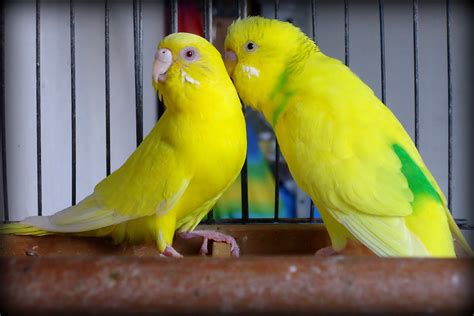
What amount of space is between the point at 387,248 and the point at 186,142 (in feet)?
1.08

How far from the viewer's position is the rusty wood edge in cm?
37

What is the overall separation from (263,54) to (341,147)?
0.72 feet

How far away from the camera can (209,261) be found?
0.39m

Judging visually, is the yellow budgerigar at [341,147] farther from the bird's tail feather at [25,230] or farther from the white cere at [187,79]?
the bird's tail feather at [25,230]

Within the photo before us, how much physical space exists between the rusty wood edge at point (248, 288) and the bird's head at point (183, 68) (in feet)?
1.64

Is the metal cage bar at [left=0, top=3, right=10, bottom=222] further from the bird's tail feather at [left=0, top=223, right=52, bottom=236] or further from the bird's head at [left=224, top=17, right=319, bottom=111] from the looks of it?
the bird's head at [left=224, top=17, right=319, bottom=111]

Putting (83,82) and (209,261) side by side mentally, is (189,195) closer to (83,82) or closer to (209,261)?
(209,261)

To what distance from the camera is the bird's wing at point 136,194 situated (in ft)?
2.73

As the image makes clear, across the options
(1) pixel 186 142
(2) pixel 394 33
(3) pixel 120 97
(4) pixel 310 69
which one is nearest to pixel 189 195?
(1) pixel 186 142

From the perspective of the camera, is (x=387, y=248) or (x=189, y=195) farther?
(x=189, y=195)

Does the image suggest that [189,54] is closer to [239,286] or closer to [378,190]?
[378,190]

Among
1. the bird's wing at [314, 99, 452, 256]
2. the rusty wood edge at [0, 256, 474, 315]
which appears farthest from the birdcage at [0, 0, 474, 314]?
the bird's wing at [314, 99, 452, 256]

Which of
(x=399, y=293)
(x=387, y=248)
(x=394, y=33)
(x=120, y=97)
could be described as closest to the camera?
(x=399, y=293)

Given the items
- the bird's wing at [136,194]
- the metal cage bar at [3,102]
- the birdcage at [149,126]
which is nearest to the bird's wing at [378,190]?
the birdcage at [149,126]
